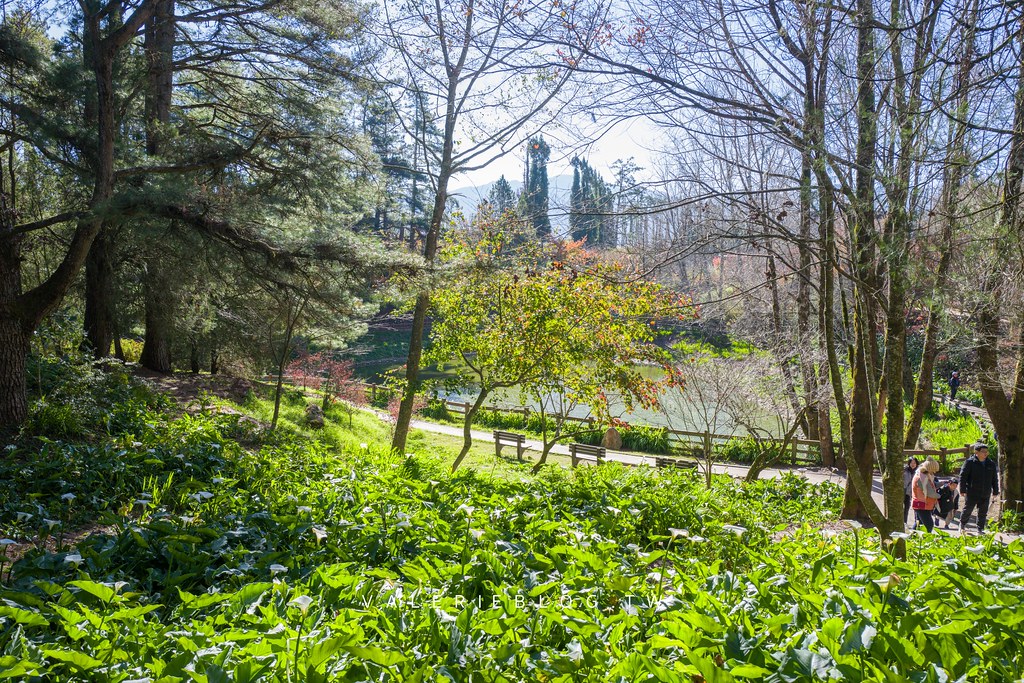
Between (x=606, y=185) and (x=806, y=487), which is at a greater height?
(x=606, y=185)

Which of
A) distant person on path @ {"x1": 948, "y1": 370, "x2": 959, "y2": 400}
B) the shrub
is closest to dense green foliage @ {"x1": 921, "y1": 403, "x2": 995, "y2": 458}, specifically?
distant person on path @ {"x1": 948, "y1": 370, "x2": 959, "y2": 400}

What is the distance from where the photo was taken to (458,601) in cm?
239

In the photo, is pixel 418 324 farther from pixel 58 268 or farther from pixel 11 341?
pixel 11 341

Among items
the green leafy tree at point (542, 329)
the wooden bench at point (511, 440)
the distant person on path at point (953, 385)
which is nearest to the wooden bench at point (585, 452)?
the wooden bench at point (511, 440)

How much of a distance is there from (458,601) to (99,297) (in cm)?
1048

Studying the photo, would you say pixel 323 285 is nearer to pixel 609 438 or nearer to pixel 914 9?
pixel 914 9

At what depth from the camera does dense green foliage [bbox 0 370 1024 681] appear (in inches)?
72.9

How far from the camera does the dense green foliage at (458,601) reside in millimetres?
1853

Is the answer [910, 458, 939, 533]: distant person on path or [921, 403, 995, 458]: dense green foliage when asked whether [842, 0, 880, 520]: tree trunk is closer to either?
[910, 458, 939, 533]: distant person on path

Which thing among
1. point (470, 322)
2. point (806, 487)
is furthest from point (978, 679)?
point (806, 487)

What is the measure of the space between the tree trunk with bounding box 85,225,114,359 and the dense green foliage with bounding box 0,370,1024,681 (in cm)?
650

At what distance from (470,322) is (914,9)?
20.3 feet

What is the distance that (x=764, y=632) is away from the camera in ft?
7.09

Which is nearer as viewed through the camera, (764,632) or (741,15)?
(764,632)
